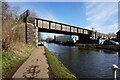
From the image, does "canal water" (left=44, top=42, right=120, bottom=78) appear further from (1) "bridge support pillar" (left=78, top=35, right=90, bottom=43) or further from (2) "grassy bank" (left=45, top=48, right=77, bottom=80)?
(1) "bridge support pillar" (left=78, top=35, right=90, bottom=43)

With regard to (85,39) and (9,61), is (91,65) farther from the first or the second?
(85,39)

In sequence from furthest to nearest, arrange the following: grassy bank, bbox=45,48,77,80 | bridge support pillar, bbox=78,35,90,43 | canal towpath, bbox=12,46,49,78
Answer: bridge support pillar, bbox=78,35,90,43 → grassy bank, bbox=45,48,77,80 → canal towpath, bbox=12,46,49,78

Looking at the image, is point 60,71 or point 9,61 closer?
point 60,71

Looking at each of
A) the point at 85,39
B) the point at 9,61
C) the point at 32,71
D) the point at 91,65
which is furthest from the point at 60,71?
the point at 85,39

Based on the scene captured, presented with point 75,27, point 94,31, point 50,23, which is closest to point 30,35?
point 50,23

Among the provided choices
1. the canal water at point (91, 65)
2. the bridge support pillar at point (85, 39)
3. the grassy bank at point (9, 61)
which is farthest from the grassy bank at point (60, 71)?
the bridge support pillar at point (85, 39)


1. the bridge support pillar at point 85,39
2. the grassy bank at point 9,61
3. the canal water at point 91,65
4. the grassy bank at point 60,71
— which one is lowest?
the canal water at point 91,65

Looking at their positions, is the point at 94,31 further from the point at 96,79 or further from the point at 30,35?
the point at 96,79

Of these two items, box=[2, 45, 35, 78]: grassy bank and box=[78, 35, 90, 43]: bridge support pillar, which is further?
box=[78, 35, 90, 43]: bridge support pillar

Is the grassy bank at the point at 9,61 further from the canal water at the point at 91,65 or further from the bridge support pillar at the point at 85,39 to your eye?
the bridge support pillar at the point at 85,39

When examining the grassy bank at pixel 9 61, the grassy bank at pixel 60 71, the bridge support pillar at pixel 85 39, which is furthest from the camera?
the bridge support pillar at pixel 85 39

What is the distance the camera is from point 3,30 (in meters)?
21.4

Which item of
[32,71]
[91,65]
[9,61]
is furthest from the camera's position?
[91,65]

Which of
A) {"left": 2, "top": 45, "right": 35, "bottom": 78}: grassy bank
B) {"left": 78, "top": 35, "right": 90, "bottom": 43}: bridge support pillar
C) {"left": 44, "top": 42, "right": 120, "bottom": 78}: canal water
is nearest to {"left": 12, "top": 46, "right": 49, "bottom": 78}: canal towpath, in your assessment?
{"left": 2, "top": 45, "right": 35, "bottom": 78}: grassy bank
